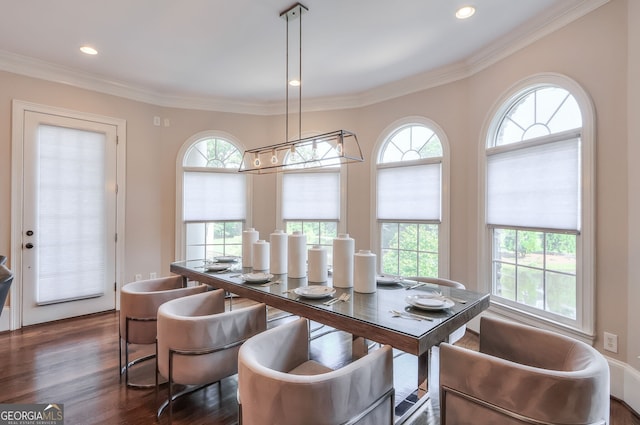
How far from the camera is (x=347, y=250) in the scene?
2125 millimetres

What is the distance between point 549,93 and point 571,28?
1.59ft

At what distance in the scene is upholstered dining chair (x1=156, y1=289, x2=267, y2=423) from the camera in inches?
71.4

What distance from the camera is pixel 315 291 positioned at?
1938 millimetres

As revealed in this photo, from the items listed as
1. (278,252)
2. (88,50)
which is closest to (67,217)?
(88,50)

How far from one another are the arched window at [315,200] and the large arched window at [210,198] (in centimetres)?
64

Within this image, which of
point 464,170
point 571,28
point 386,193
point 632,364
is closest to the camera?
point 632,364

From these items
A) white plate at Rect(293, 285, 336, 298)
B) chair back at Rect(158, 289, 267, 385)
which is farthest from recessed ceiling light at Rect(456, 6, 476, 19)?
chair back at Rect(158, 289, 267, 385)

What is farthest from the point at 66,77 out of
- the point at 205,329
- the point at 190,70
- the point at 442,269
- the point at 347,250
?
the point at 442,269

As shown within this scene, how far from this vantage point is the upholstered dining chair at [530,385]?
1150 mm

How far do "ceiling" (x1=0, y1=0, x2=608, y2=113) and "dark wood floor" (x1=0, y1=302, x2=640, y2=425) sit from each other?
112 inches

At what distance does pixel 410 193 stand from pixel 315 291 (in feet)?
7.63

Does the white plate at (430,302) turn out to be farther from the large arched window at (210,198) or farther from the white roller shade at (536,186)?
the large arched window at (210,198)

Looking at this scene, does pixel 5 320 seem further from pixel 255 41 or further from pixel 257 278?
pixel 255 41

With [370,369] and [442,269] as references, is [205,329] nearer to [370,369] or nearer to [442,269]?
[370,369]
